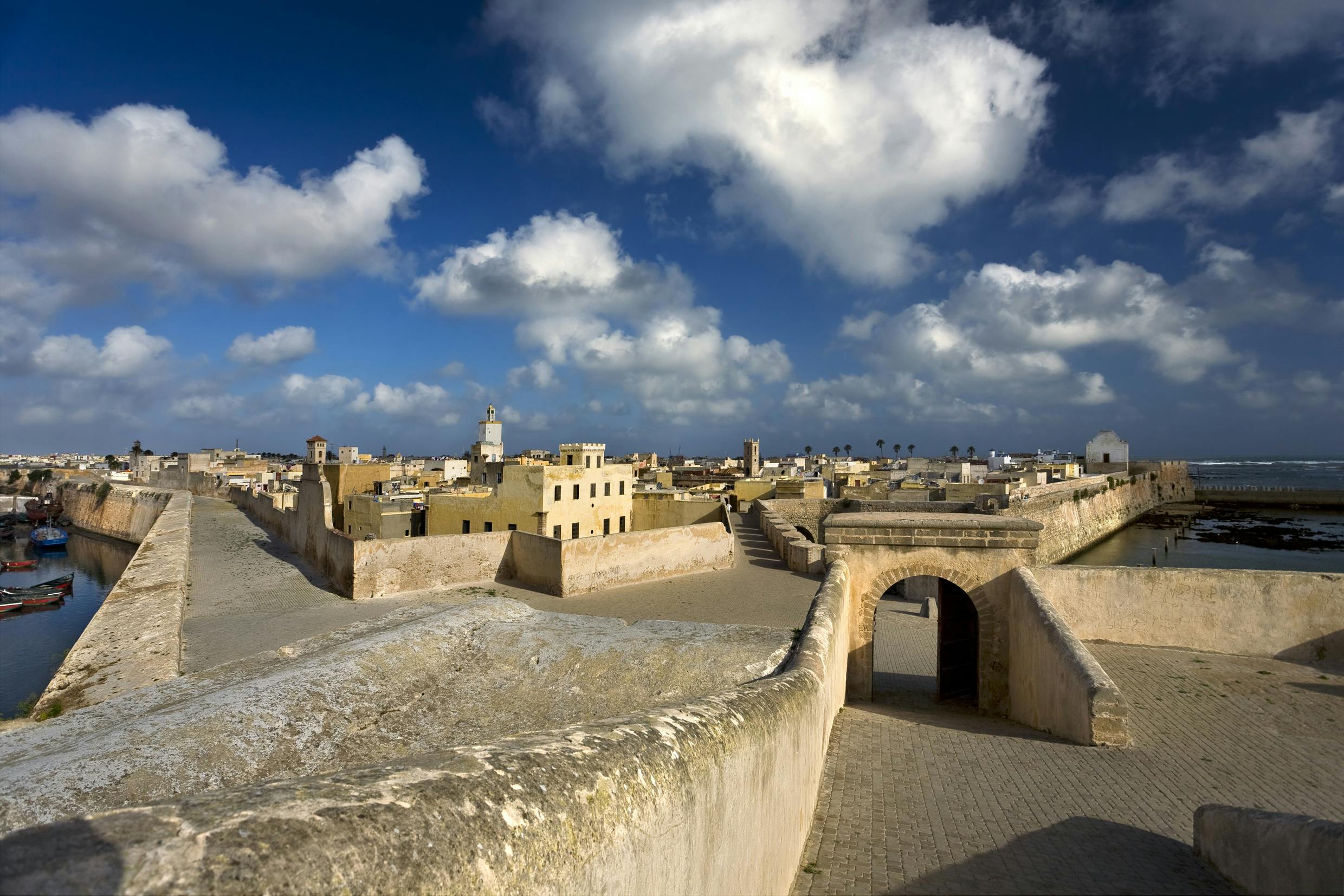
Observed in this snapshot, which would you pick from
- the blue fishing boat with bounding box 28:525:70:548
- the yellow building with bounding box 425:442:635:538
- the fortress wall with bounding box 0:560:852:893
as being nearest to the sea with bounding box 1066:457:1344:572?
the yellow building with bounding box 425:442:635:538

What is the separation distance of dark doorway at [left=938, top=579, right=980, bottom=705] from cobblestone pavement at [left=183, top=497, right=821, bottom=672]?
2.12m

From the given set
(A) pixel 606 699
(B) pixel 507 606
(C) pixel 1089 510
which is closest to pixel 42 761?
(A) pixel 606 699

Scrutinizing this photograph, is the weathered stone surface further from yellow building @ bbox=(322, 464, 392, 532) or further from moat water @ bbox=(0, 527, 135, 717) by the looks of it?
yellow building @ bbox=(322, 464, 392, 532)

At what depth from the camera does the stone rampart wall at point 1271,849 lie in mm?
3230

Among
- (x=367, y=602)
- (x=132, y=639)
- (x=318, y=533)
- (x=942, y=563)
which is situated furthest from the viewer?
(x=318, y=533)

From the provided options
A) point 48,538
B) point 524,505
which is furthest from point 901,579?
point 48,538

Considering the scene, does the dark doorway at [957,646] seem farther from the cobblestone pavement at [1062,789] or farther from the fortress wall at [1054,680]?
the cobblestone pavement at [1062,789]

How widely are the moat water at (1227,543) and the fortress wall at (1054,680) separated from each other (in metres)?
25.7

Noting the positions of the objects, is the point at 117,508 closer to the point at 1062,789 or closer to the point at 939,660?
the point at 939,660

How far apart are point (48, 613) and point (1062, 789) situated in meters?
37.1

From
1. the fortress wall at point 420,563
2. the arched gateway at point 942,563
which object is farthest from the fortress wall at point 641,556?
the arched gateway at point 942,563

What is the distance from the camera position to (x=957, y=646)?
1086 cm

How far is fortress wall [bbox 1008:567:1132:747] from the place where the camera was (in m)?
6.50

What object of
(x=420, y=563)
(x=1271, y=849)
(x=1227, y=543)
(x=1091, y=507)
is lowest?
(x=1227, y=543)
